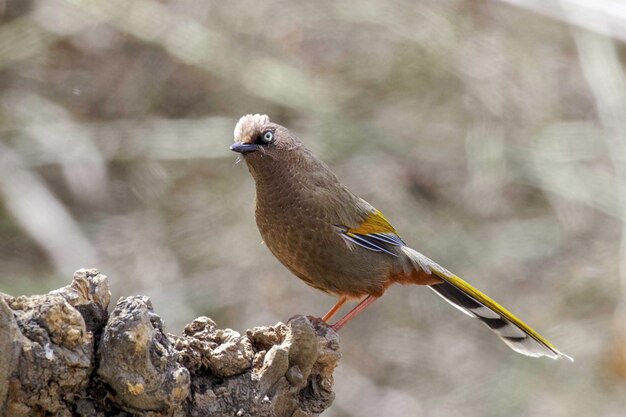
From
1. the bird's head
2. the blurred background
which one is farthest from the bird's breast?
the blurred background

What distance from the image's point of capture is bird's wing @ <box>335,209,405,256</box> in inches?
213

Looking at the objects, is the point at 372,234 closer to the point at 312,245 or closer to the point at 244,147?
the point at 312,245

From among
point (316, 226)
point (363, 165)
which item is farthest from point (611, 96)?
point (316, 226)

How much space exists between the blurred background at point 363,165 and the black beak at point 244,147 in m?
4.37

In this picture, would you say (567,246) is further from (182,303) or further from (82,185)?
(82,185)

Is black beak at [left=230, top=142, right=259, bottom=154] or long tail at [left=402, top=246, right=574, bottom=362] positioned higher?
black beak at [left=230, top=142, right=259, bottom=154]

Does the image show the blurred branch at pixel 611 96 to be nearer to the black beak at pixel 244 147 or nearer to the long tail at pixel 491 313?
the long tail at pixel 491 313

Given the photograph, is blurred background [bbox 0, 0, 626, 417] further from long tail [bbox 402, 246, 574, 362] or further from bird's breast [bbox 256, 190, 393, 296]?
bird's breast [bbox 256, 190, 393, 296]

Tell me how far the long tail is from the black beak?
1.12 metres

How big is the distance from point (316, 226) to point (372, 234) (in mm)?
499

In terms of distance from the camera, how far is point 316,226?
518 cm

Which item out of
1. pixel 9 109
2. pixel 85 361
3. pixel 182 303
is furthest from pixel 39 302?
pixel 9 109

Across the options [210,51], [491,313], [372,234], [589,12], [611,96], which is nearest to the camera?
[372,234]

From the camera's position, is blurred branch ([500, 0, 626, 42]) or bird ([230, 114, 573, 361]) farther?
blurred branch ([500, 0, 626, 42])
